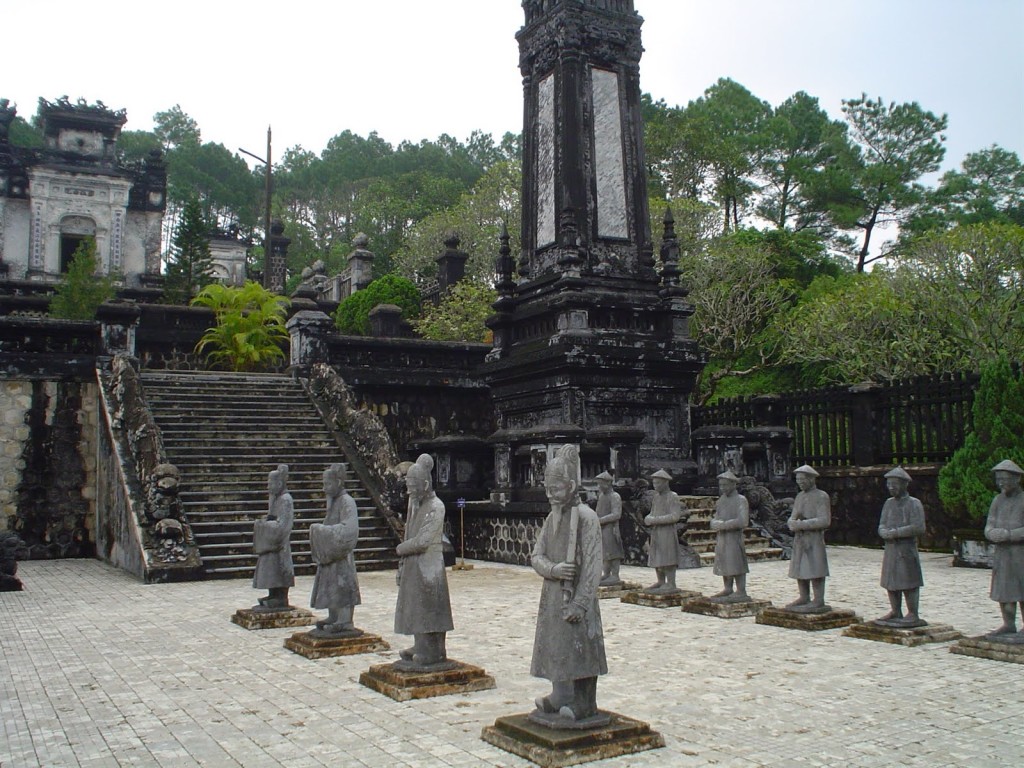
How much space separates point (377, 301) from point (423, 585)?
84.0 feet

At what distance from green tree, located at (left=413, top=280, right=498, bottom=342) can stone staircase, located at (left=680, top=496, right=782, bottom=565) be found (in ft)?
47.0

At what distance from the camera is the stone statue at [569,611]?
520 centimetres

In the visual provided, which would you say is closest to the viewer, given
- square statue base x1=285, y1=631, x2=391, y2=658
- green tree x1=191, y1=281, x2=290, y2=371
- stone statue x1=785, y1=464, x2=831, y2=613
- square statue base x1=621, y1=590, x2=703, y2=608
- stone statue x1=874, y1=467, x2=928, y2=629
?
square statue base x1=285, y1=631, x2=391, y2=658

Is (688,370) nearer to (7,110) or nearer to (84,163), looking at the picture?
(84,163)

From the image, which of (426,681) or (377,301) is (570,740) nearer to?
(426,681)

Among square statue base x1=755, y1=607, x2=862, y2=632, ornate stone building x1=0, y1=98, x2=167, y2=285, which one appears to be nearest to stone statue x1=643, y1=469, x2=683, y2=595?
square statue base x1=755, y1=607, x2=862, y2=632

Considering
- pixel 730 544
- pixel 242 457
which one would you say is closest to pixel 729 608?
pixel 730 544

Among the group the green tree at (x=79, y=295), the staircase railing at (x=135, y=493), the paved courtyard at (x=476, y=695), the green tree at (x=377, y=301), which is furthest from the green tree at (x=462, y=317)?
the paved courtyard at (x=476, y=695)

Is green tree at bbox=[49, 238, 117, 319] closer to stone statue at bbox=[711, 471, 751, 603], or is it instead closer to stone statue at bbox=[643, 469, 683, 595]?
stone statue at bbox=[643, 469, 683, 595]

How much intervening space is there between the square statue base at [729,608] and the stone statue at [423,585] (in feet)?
12.7

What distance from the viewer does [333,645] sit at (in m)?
7.70

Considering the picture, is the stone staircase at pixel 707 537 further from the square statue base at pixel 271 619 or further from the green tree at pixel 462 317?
the green tree at pixel 462 317

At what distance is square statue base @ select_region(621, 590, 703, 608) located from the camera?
33.7 feet

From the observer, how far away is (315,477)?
608 inches
